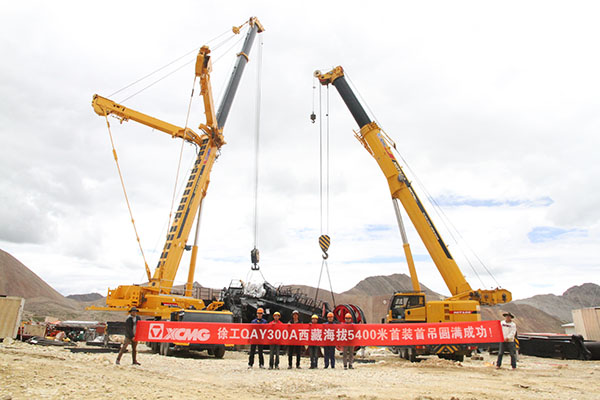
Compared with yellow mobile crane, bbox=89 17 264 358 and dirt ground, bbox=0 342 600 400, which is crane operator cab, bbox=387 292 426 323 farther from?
yellow mobile crane, bbox=89 17 264 358

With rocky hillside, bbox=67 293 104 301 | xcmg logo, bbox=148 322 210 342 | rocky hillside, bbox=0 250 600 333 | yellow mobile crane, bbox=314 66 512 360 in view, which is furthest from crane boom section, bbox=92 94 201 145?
rocky hillside, bbox=67 293 104 301

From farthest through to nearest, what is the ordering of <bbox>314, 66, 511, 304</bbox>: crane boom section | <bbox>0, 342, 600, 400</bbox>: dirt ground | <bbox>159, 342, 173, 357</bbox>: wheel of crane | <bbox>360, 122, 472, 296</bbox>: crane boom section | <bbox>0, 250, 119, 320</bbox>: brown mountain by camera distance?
<bbox>0, 250, 119, 320</bbox>: brown mountain, <bbox>360, 122, 472, 296</bbox>: crane boom section, <bbox>314, 66, 511, 304</bbox>: crane boom section, <bbox>159, 342, 173, 357</bbox>: wheel of crane, <bbox>0, 342, 600, 400</bbox>: dirt ground

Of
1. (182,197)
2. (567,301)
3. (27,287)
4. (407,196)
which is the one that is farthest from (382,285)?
(27,287)

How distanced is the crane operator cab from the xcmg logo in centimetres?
793

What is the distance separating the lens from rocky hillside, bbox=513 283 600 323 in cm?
6656

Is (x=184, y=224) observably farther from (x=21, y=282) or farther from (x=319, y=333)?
(x=21, y=282)

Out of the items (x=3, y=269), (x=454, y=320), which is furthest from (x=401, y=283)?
(x=3, y=269)

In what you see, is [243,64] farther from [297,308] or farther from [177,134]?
[297,308]

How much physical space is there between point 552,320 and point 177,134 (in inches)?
2025

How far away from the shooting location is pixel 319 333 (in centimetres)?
1178

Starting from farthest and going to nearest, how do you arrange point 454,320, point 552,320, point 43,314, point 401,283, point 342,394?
point 401,283, point 43,314, point 552,320, point 454,320, point 342,394

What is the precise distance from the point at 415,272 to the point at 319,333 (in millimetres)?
7618

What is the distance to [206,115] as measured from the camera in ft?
74.5

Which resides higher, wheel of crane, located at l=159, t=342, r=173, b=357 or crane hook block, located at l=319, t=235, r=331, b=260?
crane hook block, located at l=319, t=235, r=331, b=260
